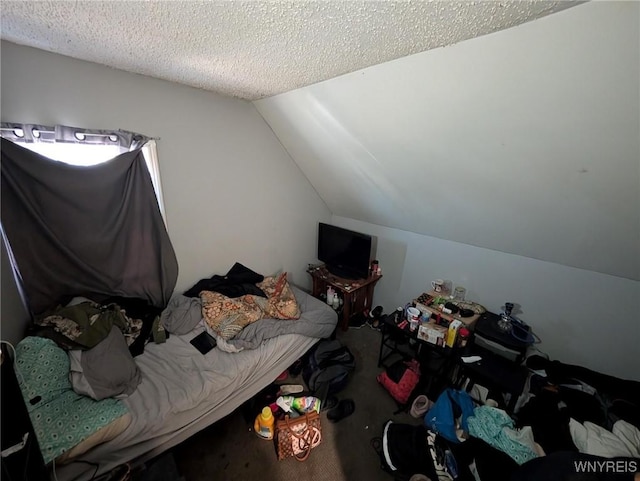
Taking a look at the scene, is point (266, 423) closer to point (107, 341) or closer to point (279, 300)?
point (279, 300)

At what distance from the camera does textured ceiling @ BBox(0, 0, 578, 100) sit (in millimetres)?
747

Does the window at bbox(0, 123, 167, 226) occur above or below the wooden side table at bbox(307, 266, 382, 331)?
above

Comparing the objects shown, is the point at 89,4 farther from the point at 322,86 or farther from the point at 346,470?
the point at 346,470

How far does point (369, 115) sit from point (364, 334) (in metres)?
2.24

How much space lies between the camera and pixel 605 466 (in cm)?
97

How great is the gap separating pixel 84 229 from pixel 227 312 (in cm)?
109

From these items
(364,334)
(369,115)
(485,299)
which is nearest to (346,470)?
(364,334)

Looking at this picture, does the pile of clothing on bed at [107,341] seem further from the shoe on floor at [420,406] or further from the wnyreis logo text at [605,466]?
the wnyreis logo text at [605,466]

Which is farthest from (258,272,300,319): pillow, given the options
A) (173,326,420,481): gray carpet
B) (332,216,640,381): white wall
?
(332,216,640,381): white wall

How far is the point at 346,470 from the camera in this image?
5.36 feet

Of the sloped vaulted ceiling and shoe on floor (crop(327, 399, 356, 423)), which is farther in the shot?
shoe on floor (crop(327, 399, 356, 423))

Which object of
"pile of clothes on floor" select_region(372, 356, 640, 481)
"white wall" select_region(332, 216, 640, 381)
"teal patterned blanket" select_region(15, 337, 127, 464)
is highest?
"white wall" select_region(332, 216, 640, 381)

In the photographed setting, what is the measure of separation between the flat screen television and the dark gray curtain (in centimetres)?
153

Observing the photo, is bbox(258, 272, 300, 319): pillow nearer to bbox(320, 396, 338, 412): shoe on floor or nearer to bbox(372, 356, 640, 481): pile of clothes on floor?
bbox(320, 396, 338, 412): shoe on floor
